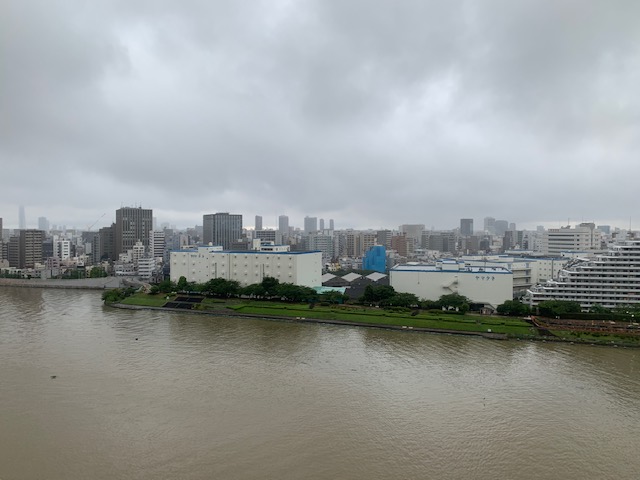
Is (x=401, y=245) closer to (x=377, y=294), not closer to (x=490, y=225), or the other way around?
(x=377, y=294)

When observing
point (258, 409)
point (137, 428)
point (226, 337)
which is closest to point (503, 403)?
point (258, 409)

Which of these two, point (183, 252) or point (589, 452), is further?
point (183, 252)

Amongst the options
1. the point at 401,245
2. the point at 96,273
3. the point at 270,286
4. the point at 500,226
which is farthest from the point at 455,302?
the point at 500,226

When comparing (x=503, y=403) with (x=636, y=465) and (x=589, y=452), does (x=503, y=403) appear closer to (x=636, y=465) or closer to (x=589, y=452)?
(x=589, y=452)

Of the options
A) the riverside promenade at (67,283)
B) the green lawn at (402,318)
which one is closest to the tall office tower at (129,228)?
the riverside promenade at (67,283)

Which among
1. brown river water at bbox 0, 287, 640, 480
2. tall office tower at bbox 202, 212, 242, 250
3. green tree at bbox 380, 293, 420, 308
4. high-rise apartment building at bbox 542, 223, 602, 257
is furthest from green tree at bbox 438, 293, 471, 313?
tall office tower at bbox 202, 212, 242, 250

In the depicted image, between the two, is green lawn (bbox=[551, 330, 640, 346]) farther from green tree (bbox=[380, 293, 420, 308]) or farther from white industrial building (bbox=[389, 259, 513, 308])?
green tree (bbox=[380, 293, 420, 308])

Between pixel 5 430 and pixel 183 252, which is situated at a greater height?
pixel 183 252
